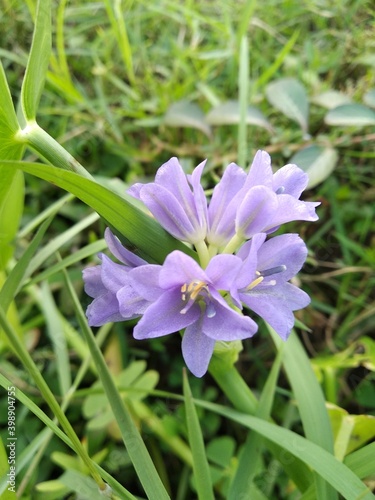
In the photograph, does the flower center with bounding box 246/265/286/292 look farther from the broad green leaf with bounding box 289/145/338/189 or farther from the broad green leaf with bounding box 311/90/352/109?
the broad green leaf with bounding box 311/90/352/109

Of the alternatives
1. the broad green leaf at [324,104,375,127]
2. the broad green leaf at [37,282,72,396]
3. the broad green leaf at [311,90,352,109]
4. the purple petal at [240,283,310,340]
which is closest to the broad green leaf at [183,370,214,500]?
the purple petal at [240,283,310,340]

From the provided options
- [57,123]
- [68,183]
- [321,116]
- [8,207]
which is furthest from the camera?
[57,123]

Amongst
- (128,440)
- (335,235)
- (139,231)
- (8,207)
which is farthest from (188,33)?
(128,440)

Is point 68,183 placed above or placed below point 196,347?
above

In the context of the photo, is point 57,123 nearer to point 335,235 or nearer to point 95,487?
point 335,235

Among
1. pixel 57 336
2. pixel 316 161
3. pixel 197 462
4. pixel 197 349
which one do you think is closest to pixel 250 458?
pixel 197 462

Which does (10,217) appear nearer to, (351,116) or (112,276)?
(112,276)
